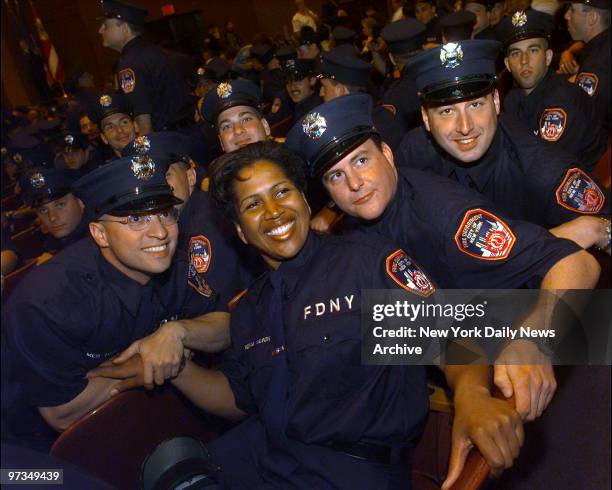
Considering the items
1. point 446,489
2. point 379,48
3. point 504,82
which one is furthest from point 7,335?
point 379,48

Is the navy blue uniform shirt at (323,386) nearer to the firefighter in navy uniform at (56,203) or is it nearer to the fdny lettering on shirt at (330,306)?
the fdny lettering on shirt at (330,306)

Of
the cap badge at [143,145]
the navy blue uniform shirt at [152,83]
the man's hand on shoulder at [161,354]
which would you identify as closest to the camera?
the man's hand on shoulder at [161,354]

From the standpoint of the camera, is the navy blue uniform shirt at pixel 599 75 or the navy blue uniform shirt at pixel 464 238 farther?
the navy blue uniform shirt at pixel 599 75

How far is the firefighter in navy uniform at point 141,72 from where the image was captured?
12.3ft

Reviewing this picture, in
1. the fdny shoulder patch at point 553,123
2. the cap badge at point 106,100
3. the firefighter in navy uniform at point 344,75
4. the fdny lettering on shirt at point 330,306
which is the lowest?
the fdny lettering on shirt at point 330,306

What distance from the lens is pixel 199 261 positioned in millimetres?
2334

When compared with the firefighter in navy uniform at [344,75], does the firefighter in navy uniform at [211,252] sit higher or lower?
lower

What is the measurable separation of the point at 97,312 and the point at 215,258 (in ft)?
2.11

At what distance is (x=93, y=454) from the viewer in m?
1.40

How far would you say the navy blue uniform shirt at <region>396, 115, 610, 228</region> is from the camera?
177 centimetres

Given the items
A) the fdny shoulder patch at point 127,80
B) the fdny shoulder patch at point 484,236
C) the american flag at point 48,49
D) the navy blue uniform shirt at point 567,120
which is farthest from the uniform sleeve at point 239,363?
the american flag at point 48,49

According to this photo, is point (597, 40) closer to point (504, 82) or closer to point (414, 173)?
point (504, 82)

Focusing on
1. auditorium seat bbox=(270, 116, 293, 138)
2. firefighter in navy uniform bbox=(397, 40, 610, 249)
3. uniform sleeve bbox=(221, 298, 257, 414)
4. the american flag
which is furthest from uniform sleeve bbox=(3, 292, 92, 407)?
the american flag

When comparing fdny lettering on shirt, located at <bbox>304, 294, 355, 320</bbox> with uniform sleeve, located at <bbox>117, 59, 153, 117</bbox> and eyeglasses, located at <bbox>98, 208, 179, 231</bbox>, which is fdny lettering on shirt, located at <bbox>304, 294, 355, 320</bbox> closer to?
eyeglasses, located at <bbox>98, 208, 179, 231</bbox>
